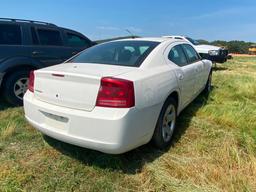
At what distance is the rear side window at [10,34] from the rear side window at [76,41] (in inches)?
49.1

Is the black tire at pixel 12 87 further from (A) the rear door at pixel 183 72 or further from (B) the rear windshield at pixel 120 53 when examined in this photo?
(A) the rear door at pixel 183 72

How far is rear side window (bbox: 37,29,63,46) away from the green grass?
2131 mm

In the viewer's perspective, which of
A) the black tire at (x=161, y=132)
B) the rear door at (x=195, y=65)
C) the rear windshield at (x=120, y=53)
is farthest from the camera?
the rear door at (x=195, y=65)

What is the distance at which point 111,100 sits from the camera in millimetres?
2602

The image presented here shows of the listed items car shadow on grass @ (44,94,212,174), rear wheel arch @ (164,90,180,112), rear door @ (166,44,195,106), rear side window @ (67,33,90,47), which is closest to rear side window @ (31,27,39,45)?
rear side window @ (67,33,90,47)

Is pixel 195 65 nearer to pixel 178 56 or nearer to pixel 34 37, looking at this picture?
pixel 178 56

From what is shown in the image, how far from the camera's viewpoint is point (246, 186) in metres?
2.64

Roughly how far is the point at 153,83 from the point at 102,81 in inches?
25.2

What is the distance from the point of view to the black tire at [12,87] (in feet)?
16.7

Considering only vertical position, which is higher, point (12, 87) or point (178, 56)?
point (178, 56)

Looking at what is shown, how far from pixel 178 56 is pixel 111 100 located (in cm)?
196

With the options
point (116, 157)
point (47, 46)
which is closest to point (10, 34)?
point (47, 46)

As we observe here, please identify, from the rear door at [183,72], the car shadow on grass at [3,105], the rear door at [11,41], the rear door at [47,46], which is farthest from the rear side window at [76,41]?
the rear door at [183,72]

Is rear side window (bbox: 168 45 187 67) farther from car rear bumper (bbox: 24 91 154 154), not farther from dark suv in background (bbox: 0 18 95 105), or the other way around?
dark suv in background (bbox: 0 18 95 105)
